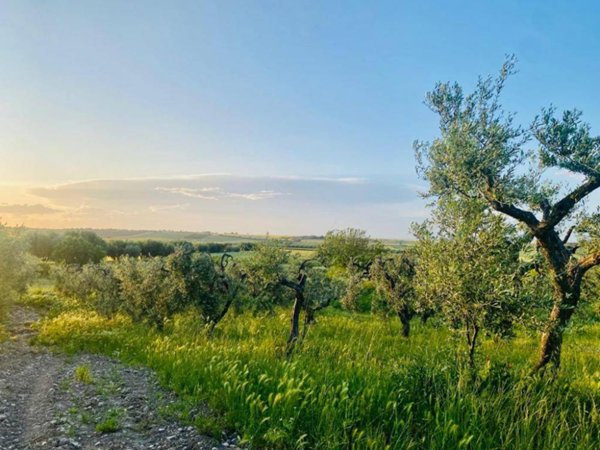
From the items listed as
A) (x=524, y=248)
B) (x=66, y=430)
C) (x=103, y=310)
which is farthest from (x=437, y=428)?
(x=103, y=310)

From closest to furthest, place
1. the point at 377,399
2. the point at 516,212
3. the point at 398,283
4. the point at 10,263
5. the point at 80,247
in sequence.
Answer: the point at 377,399 < the point at 516,212 < the point at 10,263 < the point at 398,283 < the point at 80,247

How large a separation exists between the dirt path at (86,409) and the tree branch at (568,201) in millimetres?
11310

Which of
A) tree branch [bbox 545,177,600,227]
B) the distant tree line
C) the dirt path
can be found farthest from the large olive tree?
the distant tree line

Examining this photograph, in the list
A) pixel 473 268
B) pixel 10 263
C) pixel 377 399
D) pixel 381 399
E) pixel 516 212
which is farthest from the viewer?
pixel 10 263

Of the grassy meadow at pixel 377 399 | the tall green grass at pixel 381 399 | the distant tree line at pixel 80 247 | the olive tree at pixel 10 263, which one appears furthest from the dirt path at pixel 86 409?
the distant tree line at pixel 80 247

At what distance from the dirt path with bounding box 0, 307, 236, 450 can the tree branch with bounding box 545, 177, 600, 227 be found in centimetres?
1131

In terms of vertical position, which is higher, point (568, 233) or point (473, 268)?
point (568, 233)

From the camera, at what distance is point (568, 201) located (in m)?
12.3

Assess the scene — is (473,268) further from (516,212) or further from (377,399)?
(377,399)

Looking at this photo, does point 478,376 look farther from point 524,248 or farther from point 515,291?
point 524,248

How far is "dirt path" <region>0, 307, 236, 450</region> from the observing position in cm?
1002

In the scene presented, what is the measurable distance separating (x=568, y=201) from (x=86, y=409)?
16.1 m

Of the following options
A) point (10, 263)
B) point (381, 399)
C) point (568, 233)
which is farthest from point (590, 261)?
point (10, 263)

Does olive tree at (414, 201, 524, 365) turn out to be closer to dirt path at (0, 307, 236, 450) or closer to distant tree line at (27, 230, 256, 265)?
dirt path at (0, 307, 236, 450)
